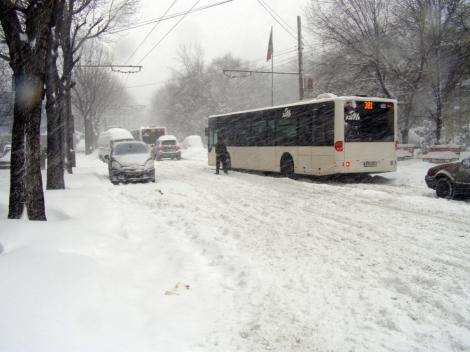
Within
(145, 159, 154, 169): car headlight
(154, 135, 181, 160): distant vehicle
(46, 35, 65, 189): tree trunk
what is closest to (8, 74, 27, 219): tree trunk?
(46, 35, 65, 189): tree trunk

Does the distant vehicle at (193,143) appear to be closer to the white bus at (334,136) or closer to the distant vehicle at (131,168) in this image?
the white bus at (334,136)

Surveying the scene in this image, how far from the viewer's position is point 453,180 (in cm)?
1073

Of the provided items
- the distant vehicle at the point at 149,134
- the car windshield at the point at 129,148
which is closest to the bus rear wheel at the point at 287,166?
the car windshield at the point at 129,148

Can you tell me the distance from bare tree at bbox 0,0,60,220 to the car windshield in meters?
10.6

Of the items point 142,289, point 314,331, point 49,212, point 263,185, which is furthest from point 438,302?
point 263,185

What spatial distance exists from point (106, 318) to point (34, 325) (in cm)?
68

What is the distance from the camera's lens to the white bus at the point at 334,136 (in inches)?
578

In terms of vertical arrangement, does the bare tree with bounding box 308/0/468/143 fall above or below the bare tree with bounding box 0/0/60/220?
above

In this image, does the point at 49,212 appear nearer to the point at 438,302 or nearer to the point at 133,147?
the point at 438,302

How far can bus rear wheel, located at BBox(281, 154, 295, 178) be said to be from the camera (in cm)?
1730

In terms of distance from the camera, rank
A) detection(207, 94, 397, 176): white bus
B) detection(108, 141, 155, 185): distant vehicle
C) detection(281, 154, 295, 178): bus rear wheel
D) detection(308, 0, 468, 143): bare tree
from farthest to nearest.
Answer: detection(308, 0, 468, 143): bare tree
detection(281, 154, 295, 178): bus rear wheel
detection(108, 141, 155, 185): distant vehicle
detection(207, 94, 397, 176): white bus

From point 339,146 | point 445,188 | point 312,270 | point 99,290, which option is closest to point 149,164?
point 339,146

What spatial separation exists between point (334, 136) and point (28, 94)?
10008mm

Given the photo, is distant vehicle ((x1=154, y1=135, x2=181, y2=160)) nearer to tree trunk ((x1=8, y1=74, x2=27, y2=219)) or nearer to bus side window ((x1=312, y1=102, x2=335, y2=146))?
bus side window ((x1=312, y1=102, x2=335, y2=146))
